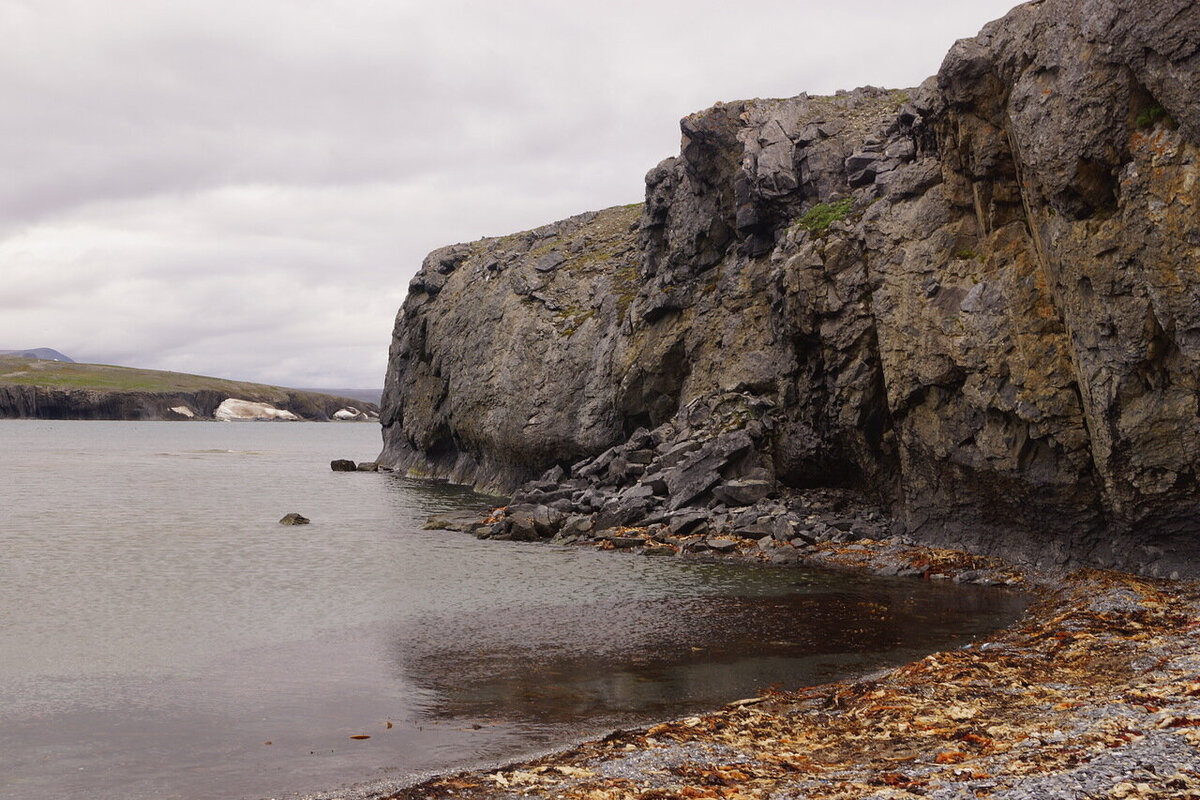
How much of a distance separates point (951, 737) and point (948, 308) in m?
23.7

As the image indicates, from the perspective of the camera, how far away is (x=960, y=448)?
114 ft

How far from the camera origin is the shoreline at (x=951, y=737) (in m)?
11.6

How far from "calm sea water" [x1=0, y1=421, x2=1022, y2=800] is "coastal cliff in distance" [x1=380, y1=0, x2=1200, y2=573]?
5.72 meters

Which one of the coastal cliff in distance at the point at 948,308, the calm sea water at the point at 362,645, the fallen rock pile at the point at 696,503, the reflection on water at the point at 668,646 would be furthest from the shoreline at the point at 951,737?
the fallen rock pile at the point at 696,503

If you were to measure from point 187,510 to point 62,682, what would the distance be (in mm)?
39233

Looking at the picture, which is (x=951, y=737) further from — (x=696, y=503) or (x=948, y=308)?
(x=696, y=503)

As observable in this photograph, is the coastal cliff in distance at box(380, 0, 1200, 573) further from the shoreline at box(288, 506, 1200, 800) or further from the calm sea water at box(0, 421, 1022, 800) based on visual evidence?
the shoreline at box(288, 506, 1200, 800)

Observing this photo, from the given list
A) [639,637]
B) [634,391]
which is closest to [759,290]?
[634,391]

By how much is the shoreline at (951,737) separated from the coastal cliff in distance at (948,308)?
24.8ft

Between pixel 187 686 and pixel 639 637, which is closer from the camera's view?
pixel 187 686

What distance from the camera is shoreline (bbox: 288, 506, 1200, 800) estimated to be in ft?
38.0

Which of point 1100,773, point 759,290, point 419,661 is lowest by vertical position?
point 419,661

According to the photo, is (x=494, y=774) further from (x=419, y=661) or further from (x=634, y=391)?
(x=634, y=391)

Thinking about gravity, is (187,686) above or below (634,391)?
below
